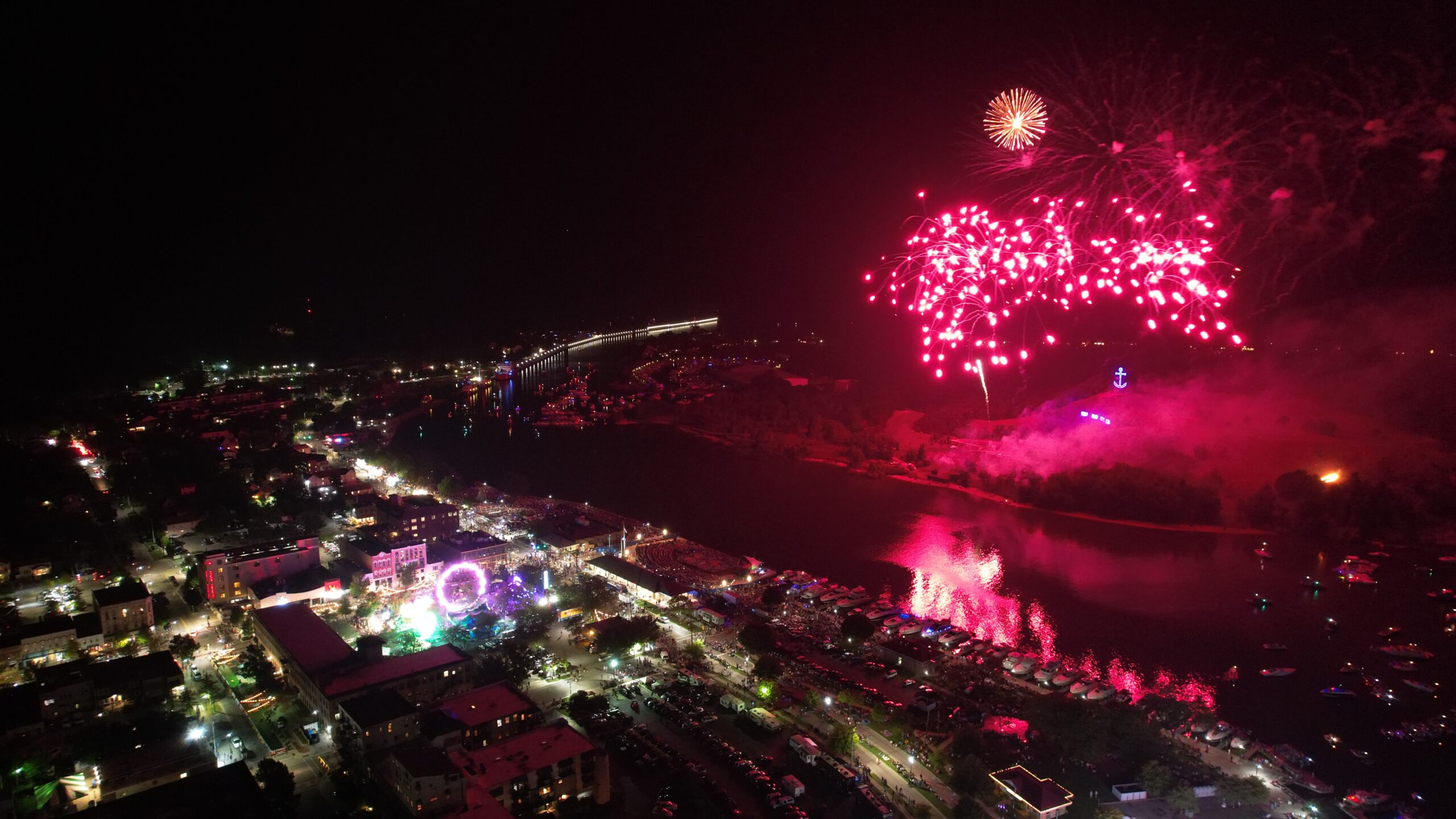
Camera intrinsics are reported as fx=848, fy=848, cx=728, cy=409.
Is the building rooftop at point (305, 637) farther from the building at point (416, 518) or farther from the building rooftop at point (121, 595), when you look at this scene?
the building at point (416, 518)

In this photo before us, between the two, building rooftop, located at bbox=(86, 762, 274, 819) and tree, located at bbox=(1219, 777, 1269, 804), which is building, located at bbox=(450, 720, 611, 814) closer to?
building rooftop, located at bbox=(86, 762, 274, 819)

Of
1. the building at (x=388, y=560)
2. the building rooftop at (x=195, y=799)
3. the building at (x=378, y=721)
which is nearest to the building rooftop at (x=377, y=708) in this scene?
the building at (x=378, y=721)

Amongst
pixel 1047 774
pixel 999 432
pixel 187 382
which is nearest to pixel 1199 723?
pixel 1047 774

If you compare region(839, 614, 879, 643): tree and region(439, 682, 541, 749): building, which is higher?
region(439, 682, 541, 749): building

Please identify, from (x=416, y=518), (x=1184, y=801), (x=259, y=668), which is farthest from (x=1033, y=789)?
(x=416, y=518)

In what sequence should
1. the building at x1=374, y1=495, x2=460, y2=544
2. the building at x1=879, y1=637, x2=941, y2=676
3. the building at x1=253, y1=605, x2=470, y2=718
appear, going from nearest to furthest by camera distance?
the building at x1=253, y1=605, x2=470, y2=718 < the building at x1=879, y1=637, x2=941, y2=676 < the building at x1=374, y1=495, x2=460, y2=544

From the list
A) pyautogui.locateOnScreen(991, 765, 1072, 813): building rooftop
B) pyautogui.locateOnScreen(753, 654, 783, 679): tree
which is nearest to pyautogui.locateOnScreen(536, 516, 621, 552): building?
pyautogui.locateOnScreen(753, 654, 783, 679): tree

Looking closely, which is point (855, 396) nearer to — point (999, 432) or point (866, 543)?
point (999, 432)
